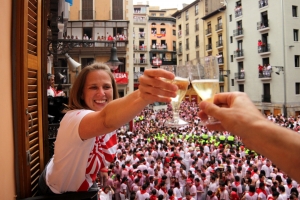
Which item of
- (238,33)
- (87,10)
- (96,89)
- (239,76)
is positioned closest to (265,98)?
(239,76)

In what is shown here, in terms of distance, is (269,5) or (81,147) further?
(269,5)

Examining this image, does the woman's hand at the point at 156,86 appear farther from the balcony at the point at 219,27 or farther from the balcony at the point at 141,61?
the balcony at the point at 141,61

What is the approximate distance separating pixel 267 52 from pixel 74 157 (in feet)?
87.1

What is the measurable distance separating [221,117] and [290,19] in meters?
26.6

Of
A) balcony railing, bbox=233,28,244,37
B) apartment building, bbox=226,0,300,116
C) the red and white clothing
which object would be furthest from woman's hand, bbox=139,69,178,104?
balcony railing, bbox=233,28,244,37

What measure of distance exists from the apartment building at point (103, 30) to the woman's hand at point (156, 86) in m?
21.3

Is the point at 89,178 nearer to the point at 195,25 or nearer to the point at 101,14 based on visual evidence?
the point at 101,14

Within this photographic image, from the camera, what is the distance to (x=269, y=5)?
25344 millimetres

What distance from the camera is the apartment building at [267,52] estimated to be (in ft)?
78.4

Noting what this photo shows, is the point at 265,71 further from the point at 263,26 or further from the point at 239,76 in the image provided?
the point at 263,26

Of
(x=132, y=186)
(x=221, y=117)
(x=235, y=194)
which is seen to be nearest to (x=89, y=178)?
(x=221, y=117)

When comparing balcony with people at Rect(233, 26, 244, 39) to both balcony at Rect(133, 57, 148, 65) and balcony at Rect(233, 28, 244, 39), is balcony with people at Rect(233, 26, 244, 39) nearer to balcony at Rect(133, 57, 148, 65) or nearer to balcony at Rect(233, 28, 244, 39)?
balcony at Rect(233, 28, 244, 39)

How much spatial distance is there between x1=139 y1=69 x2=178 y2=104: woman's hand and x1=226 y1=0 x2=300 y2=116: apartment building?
2452 cm

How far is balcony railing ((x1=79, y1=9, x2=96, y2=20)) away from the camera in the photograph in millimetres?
23938
